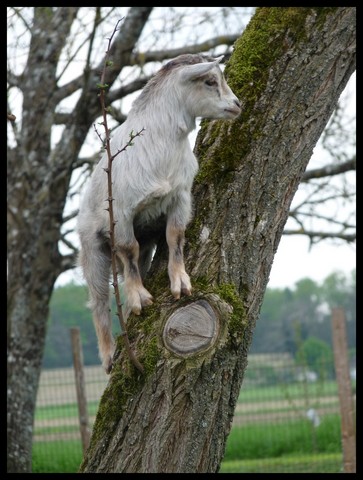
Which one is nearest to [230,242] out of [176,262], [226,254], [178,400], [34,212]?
[226,254]

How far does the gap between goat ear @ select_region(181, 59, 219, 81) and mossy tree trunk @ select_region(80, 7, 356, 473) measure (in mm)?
272

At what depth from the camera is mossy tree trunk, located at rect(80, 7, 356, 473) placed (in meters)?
3.76

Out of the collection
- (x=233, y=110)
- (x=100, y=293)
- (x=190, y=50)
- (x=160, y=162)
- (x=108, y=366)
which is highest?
(x=190, y=50)

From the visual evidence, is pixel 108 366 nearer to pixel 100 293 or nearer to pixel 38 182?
pixel 100 293

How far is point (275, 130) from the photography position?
427cm

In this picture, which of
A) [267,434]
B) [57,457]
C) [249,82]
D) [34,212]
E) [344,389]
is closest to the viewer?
[249,82]

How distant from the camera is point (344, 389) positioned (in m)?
9.52

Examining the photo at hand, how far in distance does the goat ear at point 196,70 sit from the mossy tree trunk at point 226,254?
0.89ft

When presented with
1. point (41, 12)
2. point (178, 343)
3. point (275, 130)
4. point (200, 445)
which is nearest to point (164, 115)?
point (275, 130)

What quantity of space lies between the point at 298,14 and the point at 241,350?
186 centimetres

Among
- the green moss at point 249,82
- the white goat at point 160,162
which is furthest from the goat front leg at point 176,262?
the green moss at point 249,82

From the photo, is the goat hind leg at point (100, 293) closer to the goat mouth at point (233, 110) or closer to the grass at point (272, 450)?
the goat mouth at point (233, 110)

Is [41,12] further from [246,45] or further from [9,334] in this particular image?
[246,45]

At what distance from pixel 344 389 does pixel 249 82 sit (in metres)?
5.89
